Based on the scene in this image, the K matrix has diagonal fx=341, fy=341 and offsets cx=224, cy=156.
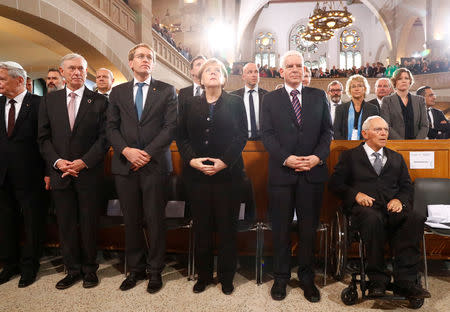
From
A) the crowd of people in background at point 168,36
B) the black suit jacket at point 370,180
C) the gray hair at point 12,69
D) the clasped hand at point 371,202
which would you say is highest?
the crowd of people in background at point 168,36

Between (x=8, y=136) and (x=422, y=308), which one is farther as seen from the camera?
(x=8, y=136)

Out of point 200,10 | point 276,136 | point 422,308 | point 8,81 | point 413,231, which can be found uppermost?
point 200,10

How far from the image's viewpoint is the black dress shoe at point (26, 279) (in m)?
2.55

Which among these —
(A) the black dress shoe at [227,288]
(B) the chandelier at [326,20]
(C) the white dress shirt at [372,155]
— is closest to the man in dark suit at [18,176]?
(A) the black dress shoe at [227,288]

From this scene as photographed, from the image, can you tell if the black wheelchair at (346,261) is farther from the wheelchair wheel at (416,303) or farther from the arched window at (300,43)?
the arched window at (300,43)

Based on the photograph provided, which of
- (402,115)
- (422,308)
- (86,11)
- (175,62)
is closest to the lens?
(422,308)

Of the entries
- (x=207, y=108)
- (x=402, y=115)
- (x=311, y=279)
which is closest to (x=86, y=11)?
(x=207, y=108)

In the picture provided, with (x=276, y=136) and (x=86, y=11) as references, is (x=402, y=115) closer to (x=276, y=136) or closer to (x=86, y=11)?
(x=276, y=136)

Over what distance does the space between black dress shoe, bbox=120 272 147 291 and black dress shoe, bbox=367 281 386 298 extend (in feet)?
5.34

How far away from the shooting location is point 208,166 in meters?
2.33

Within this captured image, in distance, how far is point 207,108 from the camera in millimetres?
2457

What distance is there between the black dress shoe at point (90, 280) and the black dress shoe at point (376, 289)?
1936mm

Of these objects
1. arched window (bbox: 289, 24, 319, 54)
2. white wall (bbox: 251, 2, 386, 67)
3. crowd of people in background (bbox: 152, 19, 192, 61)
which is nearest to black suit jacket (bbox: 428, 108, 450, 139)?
crowd of people in background (bbox: 152, 19, 192, 61)

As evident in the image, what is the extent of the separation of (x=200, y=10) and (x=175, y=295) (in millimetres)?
12480
